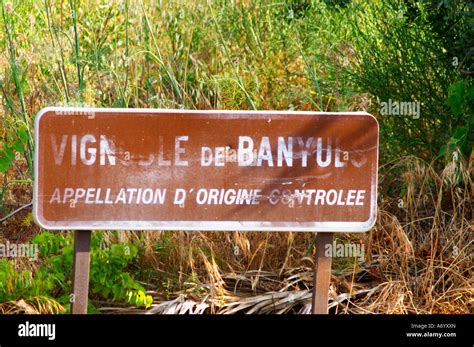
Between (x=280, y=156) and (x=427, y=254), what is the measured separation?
1443mm

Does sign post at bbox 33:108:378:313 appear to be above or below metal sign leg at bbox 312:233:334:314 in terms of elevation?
above

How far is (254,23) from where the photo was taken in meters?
5.86

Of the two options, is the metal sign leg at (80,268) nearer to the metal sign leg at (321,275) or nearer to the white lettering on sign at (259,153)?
the white lettering on sign at (259,153)

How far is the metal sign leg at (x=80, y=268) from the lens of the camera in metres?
3.53

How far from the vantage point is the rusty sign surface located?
3443 millimetres

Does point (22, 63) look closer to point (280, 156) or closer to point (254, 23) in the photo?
point (254, 23)

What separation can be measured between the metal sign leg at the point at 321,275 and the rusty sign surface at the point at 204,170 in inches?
3.4

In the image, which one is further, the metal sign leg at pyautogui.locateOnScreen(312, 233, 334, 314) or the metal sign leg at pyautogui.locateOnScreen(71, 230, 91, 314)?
the metal sign leg at pyautogui.locateOnScreen(312, 233, 334, 314)

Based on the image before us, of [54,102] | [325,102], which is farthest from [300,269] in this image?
[54,102]

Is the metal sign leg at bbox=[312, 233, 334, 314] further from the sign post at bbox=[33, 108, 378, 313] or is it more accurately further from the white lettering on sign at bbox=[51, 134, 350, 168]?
the white lettering on sign at bbox=[51, 134, 350, 168]

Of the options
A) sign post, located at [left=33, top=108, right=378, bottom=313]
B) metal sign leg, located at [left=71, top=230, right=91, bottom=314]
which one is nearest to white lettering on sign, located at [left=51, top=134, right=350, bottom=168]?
sign post, located at [left=33, top=108, right=378, bottom=313]

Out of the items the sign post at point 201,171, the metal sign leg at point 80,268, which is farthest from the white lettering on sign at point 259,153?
the metal sign leg at point 80,268

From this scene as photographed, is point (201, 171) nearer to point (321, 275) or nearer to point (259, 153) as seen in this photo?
point (259, 153)

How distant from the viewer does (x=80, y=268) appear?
353 centimetres
